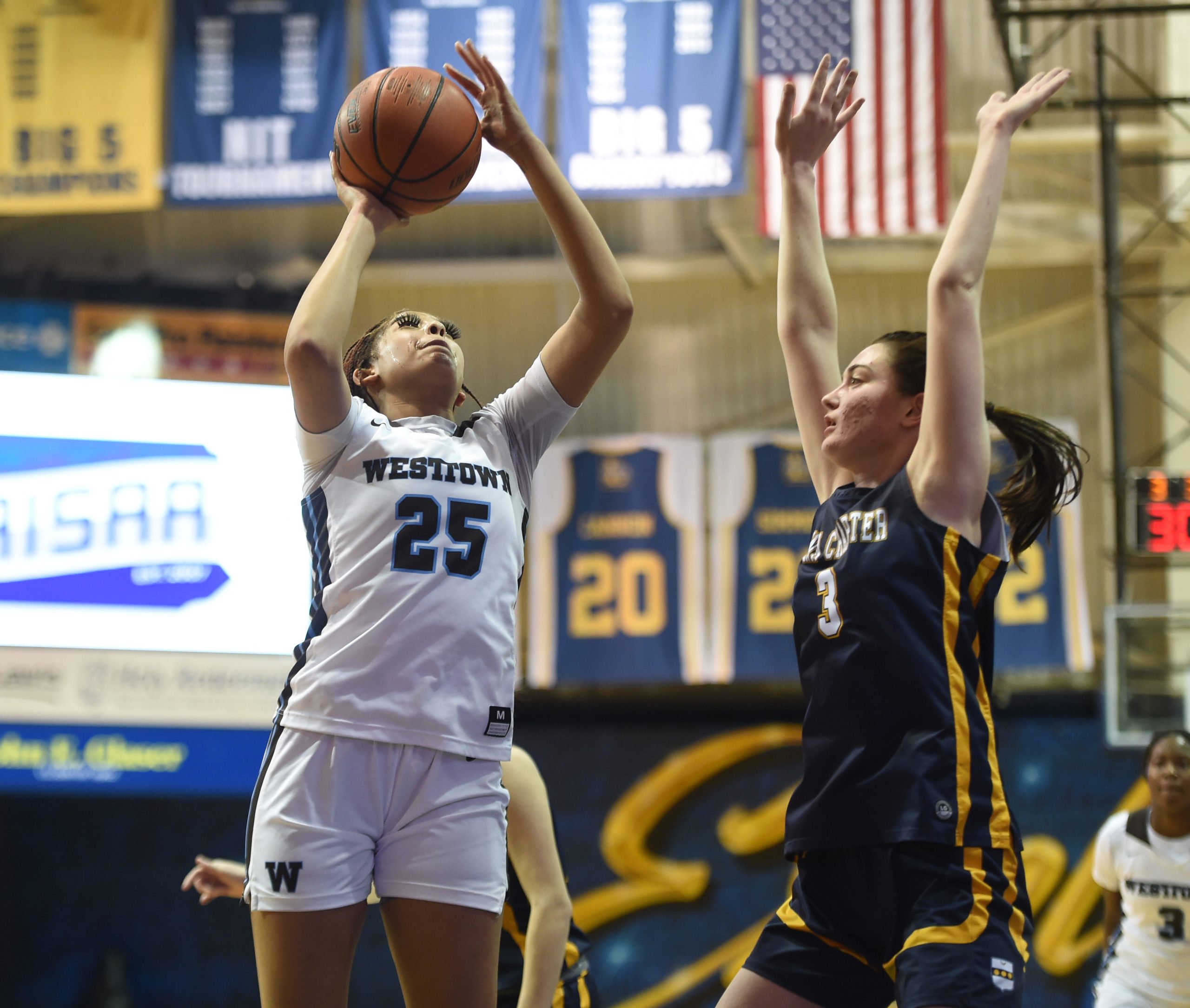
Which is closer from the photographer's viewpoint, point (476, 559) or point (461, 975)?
point (461, 975)

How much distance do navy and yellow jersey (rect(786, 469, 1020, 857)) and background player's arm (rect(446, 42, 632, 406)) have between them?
64 centimetres

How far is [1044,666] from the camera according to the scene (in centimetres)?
925

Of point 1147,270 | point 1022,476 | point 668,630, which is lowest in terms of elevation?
point 668,630

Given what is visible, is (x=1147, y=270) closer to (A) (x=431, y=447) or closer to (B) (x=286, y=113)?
(B) (x=286, y=113)

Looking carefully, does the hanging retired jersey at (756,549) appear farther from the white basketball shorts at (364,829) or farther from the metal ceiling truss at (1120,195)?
the white basketball shorts at (364,829)

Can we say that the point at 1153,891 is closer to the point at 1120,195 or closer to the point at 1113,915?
the point at 1113,915

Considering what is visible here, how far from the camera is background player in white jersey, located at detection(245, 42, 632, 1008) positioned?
2.12 metres

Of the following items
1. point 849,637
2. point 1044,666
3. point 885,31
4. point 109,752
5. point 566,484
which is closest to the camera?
point 849,637

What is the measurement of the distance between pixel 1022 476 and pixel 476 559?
3.67 ft

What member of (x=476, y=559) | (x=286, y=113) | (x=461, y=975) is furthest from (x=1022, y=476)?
(x=286, y=113)

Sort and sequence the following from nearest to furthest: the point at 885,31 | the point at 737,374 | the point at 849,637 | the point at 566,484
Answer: the point at 849,637, the point at 885,31, the point at 566,484, the point at 737,374

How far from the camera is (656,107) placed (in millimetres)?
7883

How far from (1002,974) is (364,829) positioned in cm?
105

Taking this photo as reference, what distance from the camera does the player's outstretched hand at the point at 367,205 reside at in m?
2.54
